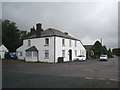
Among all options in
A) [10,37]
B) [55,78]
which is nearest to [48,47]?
[55,78]

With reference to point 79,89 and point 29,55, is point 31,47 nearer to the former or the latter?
point 29,55

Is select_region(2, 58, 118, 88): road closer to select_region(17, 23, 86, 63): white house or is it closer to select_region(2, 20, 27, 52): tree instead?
select_region(17, 23, 86, 63): white house

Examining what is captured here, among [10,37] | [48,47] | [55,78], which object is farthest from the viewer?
[10,37]

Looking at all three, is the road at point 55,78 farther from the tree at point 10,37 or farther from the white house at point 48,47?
the tree at point 10,37

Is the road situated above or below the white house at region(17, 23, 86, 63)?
below

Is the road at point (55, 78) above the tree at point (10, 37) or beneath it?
beneath

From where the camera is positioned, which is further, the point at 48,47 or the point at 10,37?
the point at 10,37

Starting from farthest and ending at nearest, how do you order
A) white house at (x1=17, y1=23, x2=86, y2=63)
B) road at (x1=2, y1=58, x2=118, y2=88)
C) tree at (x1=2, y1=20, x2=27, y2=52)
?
tree at (x1=2, y1=20, x2=27, y2=52) → white house at (x1=17, y1=23, x2=86, y2=63) → road at (x1=2, y1=58, x2=118, y2=88)

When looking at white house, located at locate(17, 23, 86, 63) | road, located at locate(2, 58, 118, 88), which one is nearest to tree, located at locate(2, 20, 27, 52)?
white house, located at locate(17, 23, 86, 63)

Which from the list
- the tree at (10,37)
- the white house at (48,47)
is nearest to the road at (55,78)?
the white house at (48,47)

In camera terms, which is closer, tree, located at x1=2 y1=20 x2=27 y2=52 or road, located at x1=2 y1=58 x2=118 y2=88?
road, located at x1=2 y1=58 x2=118 y2=88

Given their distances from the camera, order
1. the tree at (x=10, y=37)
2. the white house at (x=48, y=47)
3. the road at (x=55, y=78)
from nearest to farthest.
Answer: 1. the road at (x=55, y=78)
2. the white house at (x=48, y=47)
3. the tree at (x=10, y=37)

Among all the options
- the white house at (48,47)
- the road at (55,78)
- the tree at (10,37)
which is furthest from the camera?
the tree at (10,37)

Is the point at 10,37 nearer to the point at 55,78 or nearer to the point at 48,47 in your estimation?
the point at 48,47
